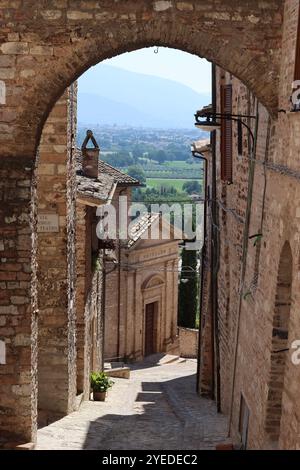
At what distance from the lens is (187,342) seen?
32.2m

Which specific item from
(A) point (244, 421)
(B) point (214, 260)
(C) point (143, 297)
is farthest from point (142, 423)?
(C) point (143, 297)

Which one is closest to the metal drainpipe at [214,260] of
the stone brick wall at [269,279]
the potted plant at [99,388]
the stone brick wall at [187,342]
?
the potted plant at [99,388]

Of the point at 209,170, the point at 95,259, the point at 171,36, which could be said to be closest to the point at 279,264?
the point at 171,36

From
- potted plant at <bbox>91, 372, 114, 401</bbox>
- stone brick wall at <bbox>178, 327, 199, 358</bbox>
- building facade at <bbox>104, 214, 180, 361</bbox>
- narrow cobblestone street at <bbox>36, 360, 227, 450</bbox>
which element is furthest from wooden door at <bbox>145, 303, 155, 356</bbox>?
potted plant at <bbox>91, 372, 114, 401</bbox>

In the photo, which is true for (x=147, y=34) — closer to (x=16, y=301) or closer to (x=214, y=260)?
(x=16, y=301)

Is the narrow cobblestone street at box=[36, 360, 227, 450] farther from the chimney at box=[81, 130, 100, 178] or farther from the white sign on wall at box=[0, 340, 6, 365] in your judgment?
the chimney at box=[81, 130, 100, 178]

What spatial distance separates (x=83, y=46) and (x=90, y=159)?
27.4 feet

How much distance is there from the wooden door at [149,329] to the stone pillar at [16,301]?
67.0ft

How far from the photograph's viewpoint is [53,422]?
12352mm

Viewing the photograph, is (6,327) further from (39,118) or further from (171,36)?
(171,36)

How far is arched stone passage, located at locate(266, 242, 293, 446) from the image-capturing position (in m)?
8.38

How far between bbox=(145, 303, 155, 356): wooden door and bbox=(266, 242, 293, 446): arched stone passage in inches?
845

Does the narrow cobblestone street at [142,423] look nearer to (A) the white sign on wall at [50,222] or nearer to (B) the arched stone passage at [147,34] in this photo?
(A) the white sign on wall at [50,222]

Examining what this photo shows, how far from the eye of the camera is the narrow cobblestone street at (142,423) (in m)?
11.0
